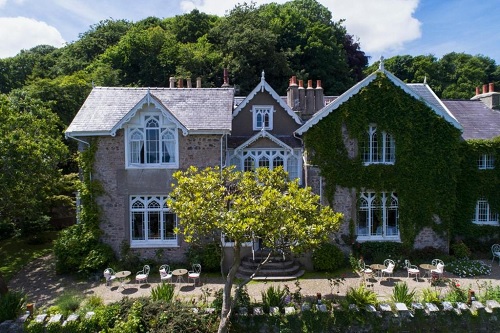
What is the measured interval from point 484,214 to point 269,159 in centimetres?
A: 1337

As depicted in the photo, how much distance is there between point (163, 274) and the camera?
53.0ft

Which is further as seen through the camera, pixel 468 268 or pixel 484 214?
pixel 484 214

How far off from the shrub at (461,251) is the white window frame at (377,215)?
3216 mm

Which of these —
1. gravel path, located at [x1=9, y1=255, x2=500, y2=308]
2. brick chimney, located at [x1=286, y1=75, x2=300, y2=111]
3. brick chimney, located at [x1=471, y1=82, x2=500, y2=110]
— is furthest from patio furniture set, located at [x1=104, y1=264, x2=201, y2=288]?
brick chimney, located at [x1=471, y1=82, x2=500, y2=110]

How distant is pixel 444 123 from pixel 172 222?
618 inches

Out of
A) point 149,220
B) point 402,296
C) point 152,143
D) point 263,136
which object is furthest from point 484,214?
point 152,143

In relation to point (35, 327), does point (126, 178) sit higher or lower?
higher

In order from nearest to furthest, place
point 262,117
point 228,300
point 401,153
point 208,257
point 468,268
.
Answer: point 228,300, point 468,268, point 208,257, point 401,153, point 262,117

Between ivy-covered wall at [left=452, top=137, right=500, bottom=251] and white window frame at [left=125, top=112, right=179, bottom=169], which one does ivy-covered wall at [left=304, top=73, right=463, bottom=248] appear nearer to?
ivy-covered wall at [left=452, top=137, right=500, bottom=251]

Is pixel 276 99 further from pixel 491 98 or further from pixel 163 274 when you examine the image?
pixel 491 98

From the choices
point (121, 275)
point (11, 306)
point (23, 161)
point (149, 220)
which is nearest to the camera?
point (11, 306)

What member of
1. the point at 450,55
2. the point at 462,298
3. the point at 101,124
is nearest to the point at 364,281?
the point at 462,298

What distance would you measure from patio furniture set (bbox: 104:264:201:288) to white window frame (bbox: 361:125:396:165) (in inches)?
423

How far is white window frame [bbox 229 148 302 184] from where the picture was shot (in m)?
19.9
